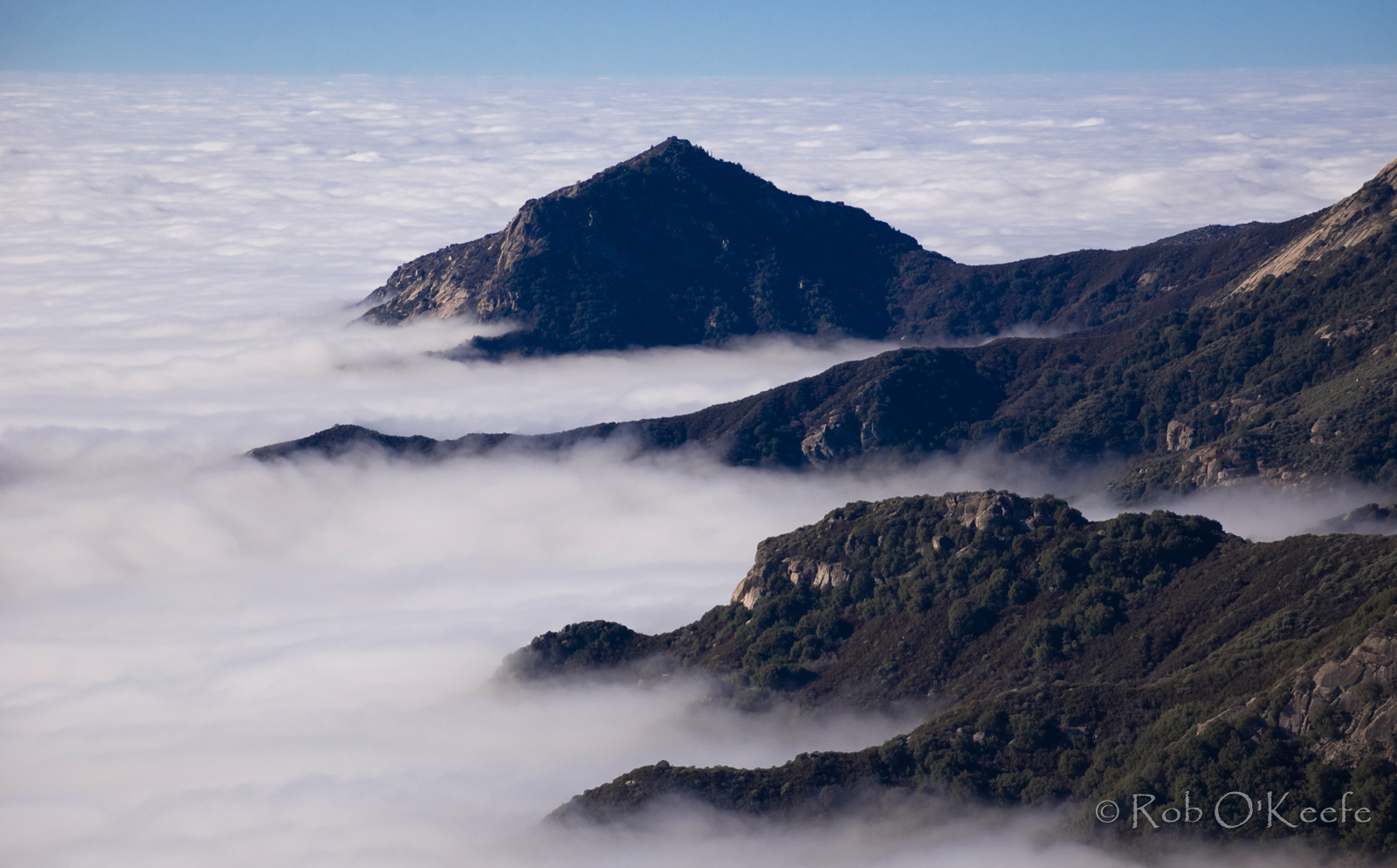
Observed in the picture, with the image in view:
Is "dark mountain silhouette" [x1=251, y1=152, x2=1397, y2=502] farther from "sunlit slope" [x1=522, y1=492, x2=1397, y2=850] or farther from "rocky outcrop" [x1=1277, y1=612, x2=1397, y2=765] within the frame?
"rocky outcrop" [x1=1277, y1=612, x2=1397, y2=765]

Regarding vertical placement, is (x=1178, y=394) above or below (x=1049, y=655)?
above

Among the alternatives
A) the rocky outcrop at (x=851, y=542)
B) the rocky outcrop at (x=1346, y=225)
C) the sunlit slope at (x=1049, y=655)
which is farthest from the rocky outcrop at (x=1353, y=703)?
the rocky outcrop at (x=1346, y=225)

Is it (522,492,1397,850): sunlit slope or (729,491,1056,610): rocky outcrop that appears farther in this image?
(729,491,1056,610): rocky outcrop

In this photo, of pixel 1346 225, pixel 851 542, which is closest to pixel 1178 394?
pixel 1346 225

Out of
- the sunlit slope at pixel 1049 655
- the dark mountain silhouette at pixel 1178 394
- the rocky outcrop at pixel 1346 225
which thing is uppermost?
the rocky outcrop at pixel 1346 225

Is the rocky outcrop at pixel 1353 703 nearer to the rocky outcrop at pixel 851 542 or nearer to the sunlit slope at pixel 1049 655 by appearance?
the sunlit slope at pixel 1049 655

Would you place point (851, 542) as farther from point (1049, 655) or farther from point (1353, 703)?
point (1353, 703)

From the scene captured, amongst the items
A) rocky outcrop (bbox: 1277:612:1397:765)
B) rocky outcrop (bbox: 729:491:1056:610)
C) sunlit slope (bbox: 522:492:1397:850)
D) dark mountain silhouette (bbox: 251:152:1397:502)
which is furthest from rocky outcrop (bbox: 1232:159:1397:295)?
rocky outcrop (bbox: 1277:612:1397:765)

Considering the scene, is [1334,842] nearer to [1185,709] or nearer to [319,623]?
[1185,709]

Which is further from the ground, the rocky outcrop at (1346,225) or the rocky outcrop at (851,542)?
the rocky outcrop at (1346,225)
